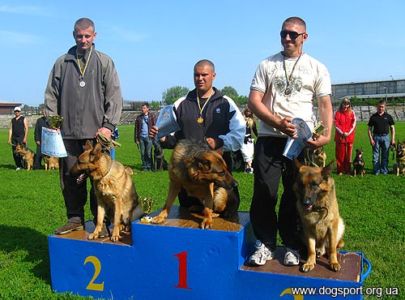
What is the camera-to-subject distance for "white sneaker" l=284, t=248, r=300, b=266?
3834mm

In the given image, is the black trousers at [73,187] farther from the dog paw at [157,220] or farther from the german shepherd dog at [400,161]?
the german shepherd dog at [400,161]

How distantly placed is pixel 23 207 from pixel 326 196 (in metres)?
6.87

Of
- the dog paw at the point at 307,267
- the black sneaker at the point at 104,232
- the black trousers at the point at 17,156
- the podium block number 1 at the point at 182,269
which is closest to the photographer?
the dog paw at the point at 307,267

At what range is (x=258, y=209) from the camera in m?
4.04

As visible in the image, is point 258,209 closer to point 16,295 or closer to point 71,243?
point 71,243

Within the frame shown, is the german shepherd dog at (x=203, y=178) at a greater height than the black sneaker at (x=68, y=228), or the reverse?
the german shepherd dog at (x=203, y=178)

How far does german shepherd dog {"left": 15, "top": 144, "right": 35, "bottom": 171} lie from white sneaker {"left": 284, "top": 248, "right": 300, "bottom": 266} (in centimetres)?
1373

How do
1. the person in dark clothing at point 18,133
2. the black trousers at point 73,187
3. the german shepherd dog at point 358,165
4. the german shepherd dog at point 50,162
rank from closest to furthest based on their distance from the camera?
the black trousers at point 73,187 → the german shepherd dog at point 358,165 → the german shepherd dog at point 50,162 → the person in dark clothing at point 18,133

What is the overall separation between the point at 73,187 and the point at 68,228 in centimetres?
55

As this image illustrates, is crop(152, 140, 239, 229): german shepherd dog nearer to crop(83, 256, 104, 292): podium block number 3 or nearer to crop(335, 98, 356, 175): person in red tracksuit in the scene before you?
crop(83, 256, 104, 292): podium block number 3

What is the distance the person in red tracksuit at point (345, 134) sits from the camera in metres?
11.6

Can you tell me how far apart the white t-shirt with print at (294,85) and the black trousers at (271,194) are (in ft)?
0.62

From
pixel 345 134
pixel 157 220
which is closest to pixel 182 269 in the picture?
pixel 157 220

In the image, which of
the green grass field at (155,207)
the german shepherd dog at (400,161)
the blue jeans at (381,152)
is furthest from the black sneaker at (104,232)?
the german shepherd dog at (400,161)
